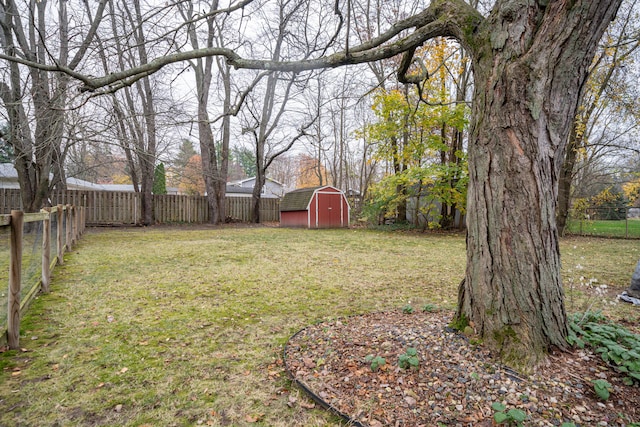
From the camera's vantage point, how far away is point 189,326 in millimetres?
3154

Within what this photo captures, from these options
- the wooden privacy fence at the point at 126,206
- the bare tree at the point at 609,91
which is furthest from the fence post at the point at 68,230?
the bare tree at the point at 609,91

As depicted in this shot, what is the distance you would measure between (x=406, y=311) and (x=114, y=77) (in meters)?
3.28

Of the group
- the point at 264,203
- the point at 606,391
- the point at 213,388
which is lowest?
the point at 213,388

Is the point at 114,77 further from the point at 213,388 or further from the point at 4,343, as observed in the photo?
the point at 213,388

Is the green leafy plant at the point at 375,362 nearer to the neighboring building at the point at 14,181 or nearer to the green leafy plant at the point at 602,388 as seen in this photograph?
the green leafy plant at the point at 602,388

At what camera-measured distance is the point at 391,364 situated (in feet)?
7.09

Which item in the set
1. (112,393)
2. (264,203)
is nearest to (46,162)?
(112,393)

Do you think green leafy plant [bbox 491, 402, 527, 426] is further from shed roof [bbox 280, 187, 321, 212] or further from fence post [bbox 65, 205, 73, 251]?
shed roof [bbox 280, 187, 321, 212]

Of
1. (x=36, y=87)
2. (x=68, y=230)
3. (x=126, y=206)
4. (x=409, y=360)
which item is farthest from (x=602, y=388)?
(x=126, y=206)

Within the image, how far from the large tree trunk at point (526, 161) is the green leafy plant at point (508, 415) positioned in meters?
0.39

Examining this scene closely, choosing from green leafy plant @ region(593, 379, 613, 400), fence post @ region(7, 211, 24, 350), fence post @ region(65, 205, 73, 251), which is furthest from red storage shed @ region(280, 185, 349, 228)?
green leafy plant @ region(593, 379, 613, 400)

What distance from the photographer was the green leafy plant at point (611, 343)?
188 centimetres

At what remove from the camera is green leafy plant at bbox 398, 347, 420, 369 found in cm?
206

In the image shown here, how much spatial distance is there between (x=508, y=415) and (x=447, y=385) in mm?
342
